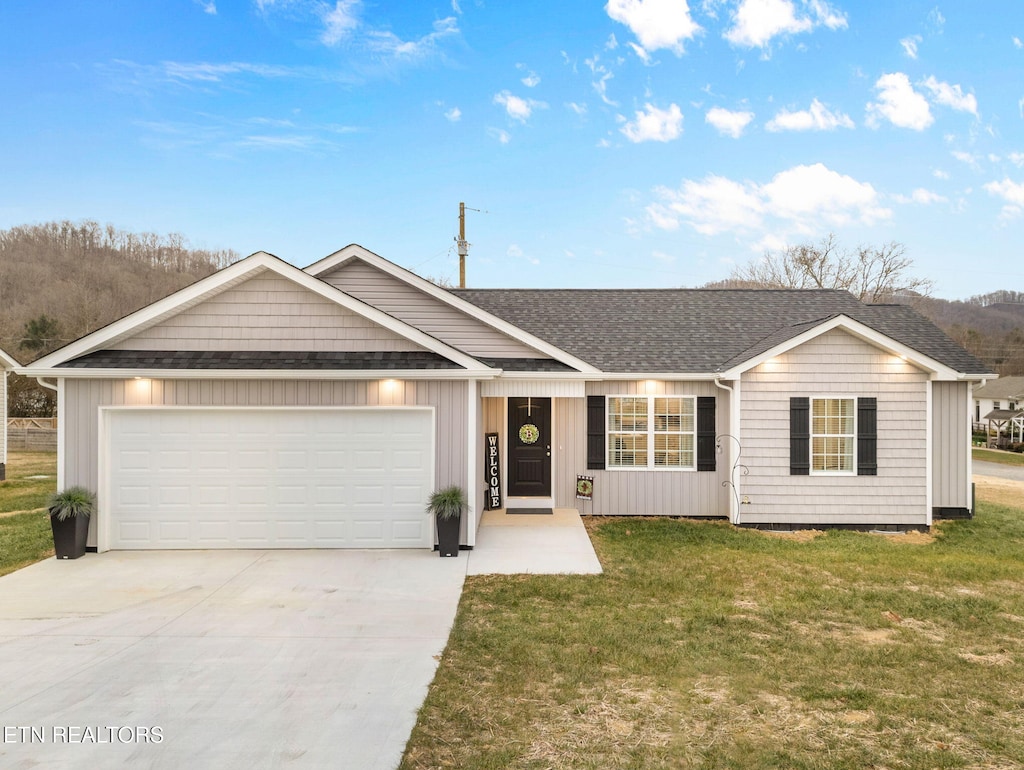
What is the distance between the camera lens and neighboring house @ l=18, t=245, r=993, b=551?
8414mm

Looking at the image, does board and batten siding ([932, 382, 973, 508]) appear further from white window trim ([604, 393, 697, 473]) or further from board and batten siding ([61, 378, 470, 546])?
board and batten siding ([61, 378, 470, 546])

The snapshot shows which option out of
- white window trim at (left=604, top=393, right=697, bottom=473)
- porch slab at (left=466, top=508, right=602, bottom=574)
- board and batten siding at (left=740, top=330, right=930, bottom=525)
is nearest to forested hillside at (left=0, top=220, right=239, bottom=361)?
porch slab at (left=466, top=508, right=602, bottom=574)

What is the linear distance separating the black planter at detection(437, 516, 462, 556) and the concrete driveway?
0.18 m

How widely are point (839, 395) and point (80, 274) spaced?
4466cm

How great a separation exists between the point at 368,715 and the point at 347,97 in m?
24.2

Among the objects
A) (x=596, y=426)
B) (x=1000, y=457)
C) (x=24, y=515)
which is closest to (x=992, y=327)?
(x=1000, y=457)

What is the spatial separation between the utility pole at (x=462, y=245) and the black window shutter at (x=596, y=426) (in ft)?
30.6

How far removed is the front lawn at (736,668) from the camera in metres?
3.69

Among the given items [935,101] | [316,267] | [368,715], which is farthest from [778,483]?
[935,101]

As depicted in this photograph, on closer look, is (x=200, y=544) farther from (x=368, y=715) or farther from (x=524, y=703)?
(x=524, y=703)

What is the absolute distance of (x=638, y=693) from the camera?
173 inches

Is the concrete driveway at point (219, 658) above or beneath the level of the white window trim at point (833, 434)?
beneath

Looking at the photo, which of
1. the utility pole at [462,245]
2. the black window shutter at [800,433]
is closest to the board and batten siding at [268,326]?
the black window shutter at [800,433]

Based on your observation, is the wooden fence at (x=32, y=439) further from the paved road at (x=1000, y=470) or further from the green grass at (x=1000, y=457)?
the green grass at (x=1000, y=457)
